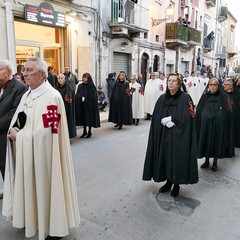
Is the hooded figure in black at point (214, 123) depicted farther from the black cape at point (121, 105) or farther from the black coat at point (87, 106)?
the black cape at point (121, 105)

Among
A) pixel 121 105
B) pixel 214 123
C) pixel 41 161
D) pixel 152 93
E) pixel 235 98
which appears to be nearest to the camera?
pixel 41 161

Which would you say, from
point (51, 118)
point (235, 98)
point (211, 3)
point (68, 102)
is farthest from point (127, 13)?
point (211, 3)

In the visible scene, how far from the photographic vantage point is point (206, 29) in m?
29.9

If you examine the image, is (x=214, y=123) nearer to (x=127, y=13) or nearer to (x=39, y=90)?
(x=39, y=90)

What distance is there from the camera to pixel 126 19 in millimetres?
14875

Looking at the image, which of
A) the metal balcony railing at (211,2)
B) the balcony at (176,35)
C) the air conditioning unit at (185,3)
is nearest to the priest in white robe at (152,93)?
the balcony at (176,35)

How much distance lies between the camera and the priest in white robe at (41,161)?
2.61 metres

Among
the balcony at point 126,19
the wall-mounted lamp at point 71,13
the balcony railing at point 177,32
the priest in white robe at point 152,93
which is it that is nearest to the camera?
the priest in white robe at point 152,93

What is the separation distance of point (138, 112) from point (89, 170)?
5.22 metres

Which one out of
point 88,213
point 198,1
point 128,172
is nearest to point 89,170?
point 128,172

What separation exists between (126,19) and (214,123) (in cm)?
1129

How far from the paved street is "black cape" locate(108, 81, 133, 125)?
3.17m

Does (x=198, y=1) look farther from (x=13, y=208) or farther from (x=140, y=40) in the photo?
(x=13, y=208)

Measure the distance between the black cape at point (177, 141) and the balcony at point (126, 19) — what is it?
440 inches
